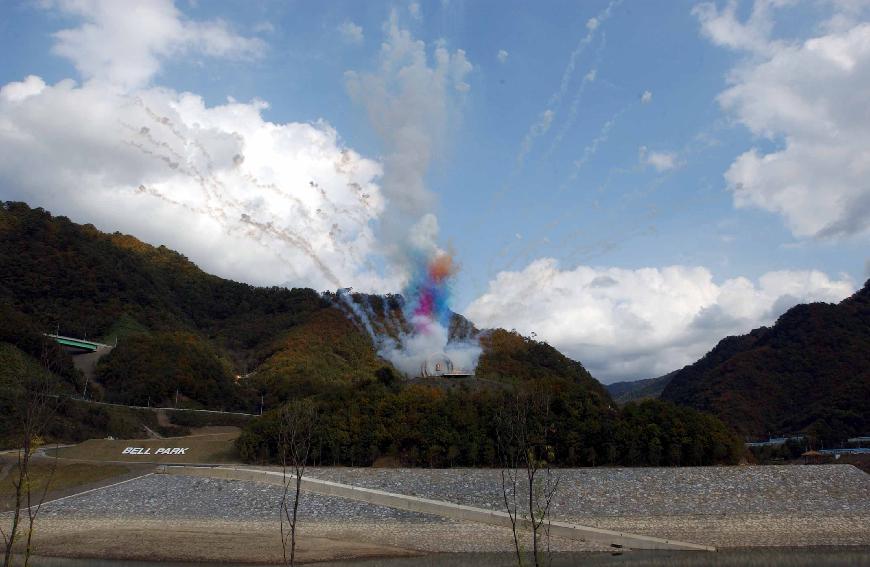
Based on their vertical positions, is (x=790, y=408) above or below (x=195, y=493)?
above

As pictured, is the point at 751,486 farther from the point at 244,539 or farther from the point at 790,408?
the point at 790,408

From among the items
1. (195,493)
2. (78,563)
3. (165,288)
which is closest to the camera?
(78,563)

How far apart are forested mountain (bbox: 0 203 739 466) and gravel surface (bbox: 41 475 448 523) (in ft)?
34.3

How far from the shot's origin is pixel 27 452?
17969 millimetres

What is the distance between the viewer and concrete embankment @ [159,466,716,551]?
119 feet

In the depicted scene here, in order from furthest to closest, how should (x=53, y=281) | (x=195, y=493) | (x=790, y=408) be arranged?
(x=53, y=281) < (x=790, y=408) < (x=195, y=493)

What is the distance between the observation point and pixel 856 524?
37.7 metres

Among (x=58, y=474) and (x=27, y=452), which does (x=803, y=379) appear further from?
(x=27, y=452)

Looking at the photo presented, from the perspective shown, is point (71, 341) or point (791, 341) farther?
point (791, 341)

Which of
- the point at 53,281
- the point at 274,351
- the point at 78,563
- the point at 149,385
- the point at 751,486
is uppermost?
the point at 53,281

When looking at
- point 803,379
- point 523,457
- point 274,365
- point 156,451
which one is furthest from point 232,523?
point 803,379

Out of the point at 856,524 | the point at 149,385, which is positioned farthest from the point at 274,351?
the point at 856,524

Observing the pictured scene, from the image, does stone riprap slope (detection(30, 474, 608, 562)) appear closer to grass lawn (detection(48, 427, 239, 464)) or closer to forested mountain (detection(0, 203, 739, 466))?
grass lawn (detection(48, 427, 239, 464))

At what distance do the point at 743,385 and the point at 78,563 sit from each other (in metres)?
112
